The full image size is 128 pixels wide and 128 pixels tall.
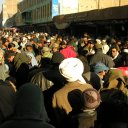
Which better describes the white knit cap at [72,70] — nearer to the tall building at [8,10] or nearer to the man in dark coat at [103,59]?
the man in dark coat at [103,59]

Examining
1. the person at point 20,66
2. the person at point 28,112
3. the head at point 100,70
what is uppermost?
the person at point 28,112

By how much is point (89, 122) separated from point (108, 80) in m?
1.38

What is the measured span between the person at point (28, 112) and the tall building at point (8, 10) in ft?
444

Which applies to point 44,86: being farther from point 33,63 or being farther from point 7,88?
point 33,63

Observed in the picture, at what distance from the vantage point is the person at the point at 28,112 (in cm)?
329

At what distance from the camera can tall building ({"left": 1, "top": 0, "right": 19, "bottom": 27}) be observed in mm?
141538

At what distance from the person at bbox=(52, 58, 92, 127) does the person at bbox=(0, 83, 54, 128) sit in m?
1.58

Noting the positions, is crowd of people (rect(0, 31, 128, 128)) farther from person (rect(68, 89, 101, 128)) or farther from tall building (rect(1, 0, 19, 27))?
tall building (rect(1, 0, 19, 27))

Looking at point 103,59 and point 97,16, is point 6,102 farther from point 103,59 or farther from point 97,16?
point 97,16

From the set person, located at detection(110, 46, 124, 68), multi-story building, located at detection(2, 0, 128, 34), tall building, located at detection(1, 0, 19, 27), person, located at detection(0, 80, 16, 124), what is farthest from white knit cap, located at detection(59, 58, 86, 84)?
tall building, located at detection(1, 0, 19, 27)

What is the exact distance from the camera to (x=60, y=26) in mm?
40969

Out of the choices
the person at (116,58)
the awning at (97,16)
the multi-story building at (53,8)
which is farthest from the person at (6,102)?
the multi-story building at (53,8)

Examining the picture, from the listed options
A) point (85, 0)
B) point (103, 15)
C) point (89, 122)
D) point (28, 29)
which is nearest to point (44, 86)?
point (89, 122)

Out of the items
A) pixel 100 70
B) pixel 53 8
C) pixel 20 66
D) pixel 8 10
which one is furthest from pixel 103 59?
pixel 8 10
